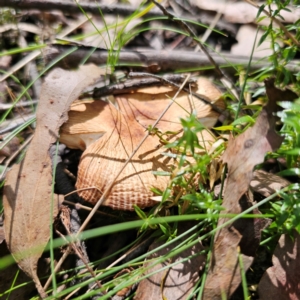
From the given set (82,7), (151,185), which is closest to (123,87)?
(151,185)

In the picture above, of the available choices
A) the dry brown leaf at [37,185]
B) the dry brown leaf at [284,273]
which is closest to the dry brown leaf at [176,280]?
the dry brown leaf at [284,273]

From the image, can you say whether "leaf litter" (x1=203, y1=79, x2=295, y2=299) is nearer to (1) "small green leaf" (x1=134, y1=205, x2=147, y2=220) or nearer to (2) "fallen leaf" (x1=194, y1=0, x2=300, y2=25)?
(1) "small green leaf" (x1=134, y1=205, x2=147, y2=220)

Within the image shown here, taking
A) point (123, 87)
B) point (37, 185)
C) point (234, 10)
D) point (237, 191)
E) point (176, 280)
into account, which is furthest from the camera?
point (234, 10)

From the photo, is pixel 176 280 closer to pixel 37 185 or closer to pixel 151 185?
pixel 151 185

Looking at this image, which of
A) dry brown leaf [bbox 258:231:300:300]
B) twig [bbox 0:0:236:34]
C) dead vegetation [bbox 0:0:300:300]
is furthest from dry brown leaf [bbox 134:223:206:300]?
twig [bbox 0:0:236:34]

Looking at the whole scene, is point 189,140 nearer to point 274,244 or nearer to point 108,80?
point 274,244
